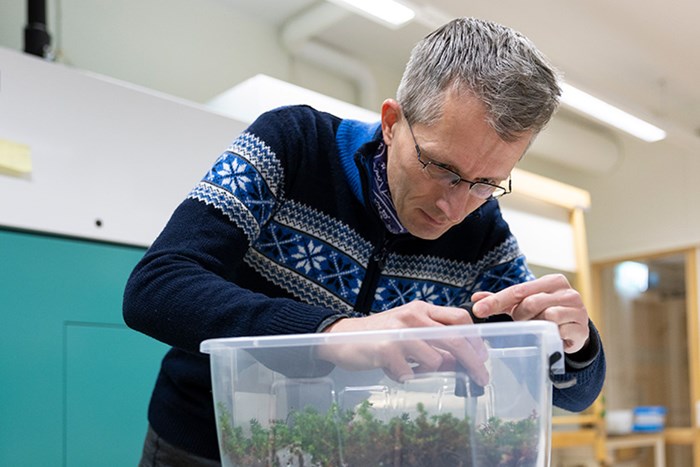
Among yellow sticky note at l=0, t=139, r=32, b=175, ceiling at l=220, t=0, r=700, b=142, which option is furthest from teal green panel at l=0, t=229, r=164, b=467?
ceiling at l=220, t=0, r=700, b=142

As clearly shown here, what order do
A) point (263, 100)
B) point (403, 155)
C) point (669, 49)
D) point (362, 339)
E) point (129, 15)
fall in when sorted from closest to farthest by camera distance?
point (362, 339) < point (403, 155) < point (263, 100) < point (129, 15) < point (669, 49)

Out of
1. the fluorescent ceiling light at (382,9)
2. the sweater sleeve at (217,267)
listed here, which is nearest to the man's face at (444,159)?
the sweater sleeve at (217,267)

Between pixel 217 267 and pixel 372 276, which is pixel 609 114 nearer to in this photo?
pixel 372 276

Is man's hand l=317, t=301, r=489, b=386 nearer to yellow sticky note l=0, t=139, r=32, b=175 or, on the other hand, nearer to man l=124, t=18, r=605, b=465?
man l=124, t=18, r=605, b=465

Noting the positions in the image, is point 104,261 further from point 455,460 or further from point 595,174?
point 595,174

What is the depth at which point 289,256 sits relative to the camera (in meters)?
0.96

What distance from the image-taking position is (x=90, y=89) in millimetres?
1974

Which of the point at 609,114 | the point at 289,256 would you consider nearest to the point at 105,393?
the point at 289,256

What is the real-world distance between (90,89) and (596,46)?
2523 millimetres

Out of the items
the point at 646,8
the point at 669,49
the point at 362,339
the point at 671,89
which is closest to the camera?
the point at 362,339

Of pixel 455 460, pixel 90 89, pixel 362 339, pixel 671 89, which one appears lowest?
pixel 455 460

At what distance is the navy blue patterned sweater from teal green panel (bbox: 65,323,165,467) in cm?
90

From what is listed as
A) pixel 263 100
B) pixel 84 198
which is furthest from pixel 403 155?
pixel 263 100

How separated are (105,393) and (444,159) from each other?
1.33 meters
